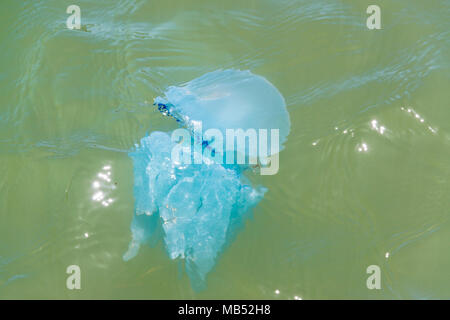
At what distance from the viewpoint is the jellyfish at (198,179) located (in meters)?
3.31

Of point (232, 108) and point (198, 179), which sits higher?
point (232, 108)

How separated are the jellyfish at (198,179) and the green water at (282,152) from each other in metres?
0.11

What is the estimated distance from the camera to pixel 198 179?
3387mm

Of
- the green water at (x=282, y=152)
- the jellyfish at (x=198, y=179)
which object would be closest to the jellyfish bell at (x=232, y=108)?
the jellyfish at (x=198, y=179)

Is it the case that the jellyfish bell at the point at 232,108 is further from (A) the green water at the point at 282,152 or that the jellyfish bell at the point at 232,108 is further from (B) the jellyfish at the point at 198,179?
(A) the green water at the point at 282,152

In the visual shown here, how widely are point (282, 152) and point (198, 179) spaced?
2.66 ft

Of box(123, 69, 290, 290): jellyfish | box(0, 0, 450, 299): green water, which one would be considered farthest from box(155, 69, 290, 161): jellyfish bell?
box(0, 0, 450, 299): green water

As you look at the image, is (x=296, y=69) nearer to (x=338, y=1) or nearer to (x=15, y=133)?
(x=338, y=1)

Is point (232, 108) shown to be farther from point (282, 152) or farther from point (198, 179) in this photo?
point (198, 179)

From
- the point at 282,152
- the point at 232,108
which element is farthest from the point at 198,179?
the point at 282,152

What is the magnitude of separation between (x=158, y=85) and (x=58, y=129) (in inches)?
39.6

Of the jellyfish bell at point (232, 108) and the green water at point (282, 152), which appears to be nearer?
the green water at point (282, 152)

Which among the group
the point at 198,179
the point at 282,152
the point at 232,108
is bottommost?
the point at 198,179

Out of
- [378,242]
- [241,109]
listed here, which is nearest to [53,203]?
[241,109]
